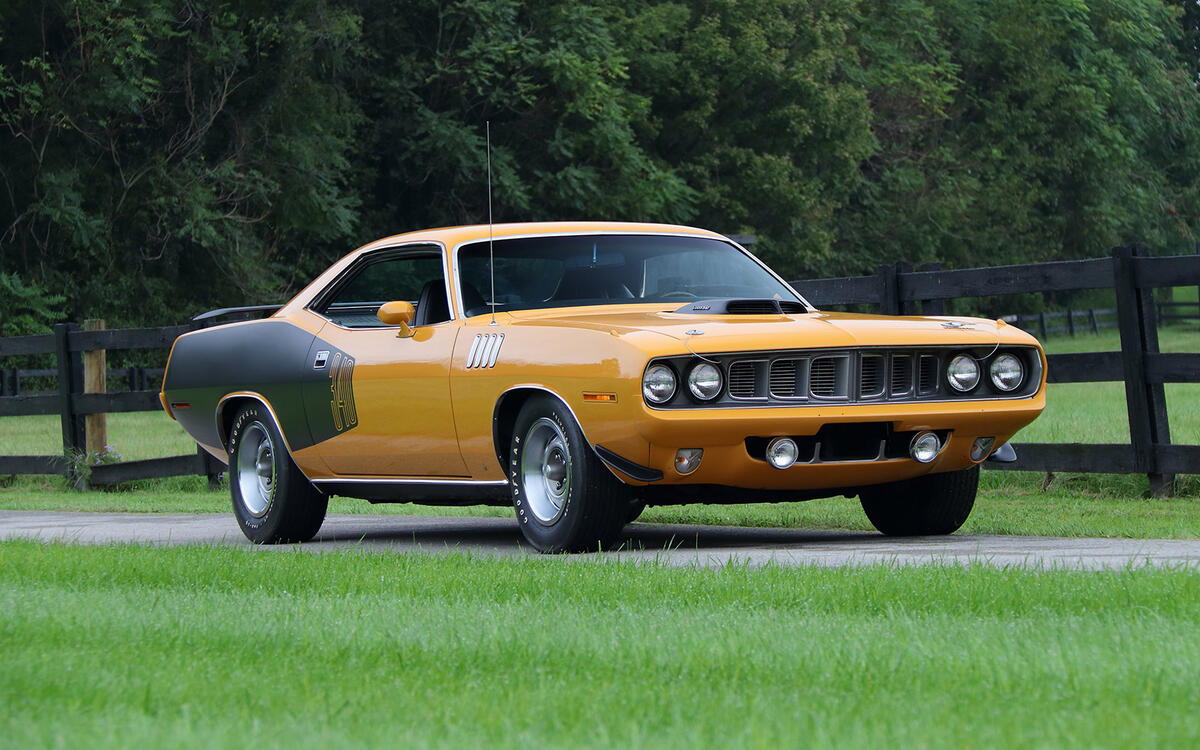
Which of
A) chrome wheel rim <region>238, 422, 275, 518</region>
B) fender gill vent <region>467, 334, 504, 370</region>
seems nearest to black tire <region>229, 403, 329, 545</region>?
chrome wheel rim <region>238, 422, 275, 518</region>

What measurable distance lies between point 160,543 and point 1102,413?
14.0m

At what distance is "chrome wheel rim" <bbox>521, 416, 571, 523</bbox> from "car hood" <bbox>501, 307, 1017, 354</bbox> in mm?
500

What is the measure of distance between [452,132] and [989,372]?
32340 millimetres

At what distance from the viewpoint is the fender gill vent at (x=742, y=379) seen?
8.02 meters

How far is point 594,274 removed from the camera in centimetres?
924

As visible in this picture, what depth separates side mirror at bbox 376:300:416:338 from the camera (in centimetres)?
915

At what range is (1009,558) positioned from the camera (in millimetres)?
7391

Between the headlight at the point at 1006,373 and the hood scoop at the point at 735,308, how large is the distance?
1.01 metres

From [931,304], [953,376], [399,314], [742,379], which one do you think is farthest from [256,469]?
[931,304]

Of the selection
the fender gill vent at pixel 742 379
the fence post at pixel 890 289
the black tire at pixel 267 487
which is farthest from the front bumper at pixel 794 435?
the fence post at pixel 890 289

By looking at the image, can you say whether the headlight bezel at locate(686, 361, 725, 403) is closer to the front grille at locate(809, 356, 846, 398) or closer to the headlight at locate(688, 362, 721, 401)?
the headlight at locate(688, 362, 721, 401)

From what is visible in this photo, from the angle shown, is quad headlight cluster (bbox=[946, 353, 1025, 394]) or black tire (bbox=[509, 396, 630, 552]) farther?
quad headlight cluster (bbox=[946, 353, 1025, 394])

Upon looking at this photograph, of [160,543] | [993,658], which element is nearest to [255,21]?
[160,543]

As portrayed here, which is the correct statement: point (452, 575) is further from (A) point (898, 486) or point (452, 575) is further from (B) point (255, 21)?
(B) point (255, 21)
